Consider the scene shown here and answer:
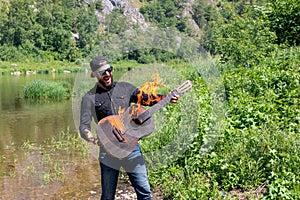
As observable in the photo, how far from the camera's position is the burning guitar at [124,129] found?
13.0 ft

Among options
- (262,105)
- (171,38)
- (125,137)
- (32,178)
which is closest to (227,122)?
(262,105)

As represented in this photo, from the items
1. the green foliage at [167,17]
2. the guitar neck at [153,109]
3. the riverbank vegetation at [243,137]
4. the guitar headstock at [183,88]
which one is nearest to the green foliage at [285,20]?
the riverbank vegetation at [243,137]

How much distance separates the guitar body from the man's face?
0.31m

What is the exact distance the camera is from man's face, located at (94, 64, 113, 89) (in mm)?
3953

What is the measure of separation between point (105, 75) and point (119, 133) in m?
0.56

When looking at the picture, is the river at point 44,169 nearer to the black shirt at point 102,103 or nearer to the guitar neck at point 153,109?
the black shirt at point 102,103

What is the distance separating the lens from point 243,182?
17.5 feet

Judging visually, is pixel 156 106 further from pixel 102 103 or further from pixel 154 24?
pixel 154 24

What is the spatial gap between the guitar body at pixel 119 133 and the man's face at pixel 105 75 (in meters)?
0.31

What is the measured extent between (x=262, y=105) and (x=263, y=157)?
1589mm

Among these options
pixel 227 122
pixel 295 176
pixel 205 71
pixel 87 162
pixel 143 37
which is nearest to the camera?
pixel 295 176

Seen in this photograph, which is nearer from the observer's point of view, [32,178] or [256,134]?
[256,134]

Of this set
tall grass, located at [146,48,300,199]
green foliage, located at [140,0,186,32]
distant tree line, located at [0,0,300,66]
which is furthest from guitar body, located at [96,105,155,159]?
green foliage, located at [140,0,186,32]

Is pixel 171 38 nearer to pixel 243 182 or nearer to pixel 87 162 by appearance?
pixel 243 182
